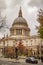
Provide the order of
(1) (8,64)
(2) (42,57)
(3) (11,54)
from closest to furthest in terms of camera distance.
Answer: (1) (8,64), (2) (42,57), (3) (11,54)

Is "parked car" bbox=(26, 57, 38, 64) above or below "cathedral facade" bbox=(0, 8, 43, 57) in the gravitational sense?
below

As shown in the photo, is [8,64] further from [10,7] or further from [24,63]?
[10,7]

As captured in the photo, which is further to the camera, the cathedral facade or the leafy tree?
the cathedral facade

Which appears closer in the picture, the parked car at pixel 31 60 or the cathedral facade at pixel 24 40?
the parked car at pixel 31 60

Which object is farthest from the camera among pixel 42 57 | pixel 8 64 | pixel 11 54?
pixel 11 54

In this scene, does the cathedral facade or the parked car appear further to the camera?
the cathedral facade

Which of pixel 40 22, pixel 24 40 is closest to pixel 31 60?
pixel 40 22

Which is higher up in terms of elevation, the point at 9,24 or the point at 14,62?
Answer: the point at 9,24

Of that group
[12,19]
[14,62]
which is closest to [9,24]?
[12,19]

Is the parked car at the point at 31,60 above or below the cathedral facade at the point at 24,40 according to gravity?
below

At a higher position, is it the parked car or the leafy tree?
the leafy tree

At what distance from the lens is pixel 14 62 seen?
941cm

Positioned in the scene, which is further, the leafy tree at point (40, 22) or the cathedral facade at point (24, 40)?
the cathedral facade at point (24, 40)

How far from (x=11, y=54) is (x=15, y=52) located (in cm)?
32
